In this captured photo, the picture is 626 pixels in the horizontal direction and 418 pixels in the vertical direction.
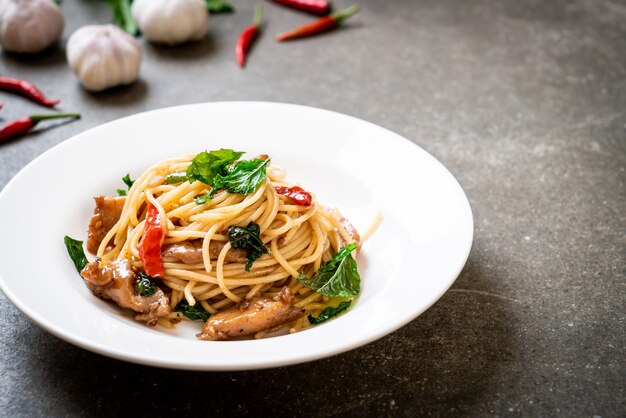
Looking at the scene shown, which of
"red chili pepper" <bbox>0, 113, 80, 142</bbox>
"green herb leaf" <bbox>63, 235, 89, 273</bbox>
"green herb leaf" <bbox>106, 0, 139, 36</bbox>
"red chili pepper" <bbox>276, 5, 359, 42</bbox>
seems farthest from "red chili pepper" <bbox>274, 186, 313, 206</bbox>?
"green herb leaf" <bbox>106, 0, 139, 36</bbox>

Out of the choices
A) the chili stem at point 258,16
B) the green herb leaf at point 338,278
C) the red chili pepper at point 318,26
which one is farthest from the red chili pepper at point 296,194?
the chili stem at point 258,16

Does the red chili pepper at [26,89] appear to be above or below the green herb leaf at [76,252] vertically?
below

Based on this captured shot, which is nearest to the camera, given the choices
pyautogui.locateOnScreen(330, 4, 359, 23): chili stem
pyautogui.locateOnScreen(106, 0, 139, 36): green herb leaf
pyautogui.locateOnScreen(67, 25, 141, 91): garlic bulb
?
pyautogui.locateOnScreen(67, 25, 141, 91): garlic bulb

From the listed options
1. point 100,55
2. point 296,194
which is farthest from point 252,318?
point 100,55

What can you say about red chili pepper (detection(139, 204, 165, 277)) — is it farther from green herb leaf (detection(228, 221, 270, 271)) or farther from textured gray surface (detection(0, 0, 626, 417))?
textured gray surface (detection(0, 0, 626, 417))

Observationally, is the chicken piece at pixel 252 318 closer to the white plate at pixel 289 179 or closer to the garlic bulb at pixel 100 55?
the white plate at pixel 289 179

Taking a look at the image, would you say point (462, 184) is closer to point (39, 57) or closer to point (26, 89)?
point (26, 89)
